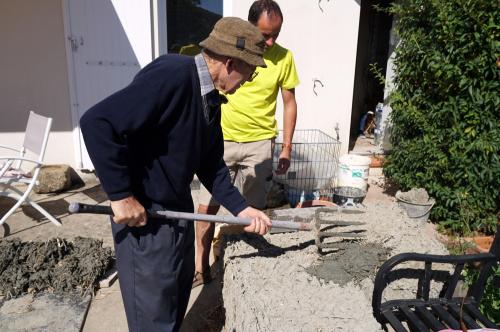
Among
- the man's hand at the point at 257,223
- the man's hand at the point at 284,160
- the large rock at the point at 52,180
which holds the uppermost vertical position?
the man's hand at the point at 284,160

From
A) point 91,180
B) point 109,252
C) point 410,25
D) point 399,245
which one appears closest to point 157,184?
point 399,245

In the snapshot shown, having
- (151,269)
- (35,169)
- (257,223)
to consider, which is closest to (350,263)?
(257,223)

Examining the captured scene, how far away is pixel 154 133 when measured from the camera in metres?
1.70

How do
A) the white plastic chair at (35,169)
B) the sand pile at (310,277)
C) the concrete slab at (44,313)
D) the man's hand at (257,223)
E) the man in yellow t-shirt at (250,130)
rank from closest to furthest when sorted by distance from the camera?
the sand pile at (310,277)
the man's hand at (257,223)
the concrete slab at (44,313)
the man in yellow t-shirt at (250,130)
the white plastic chair at (35,169)

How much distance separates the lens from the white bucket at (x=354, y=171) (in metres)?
4.65

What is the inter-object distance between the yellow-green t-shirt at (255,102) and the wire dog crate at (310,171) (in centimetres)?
143

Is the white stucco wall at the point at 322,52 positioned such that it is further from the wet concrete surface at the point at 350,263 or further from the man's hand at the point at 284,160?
the wet concrete surface at the point at 350,263

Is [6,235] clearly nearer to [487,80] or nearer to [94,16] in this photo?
[94,16]

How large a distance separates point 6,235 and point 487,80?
15.5 ft

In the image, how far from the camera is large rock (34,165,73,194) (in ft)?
16.3

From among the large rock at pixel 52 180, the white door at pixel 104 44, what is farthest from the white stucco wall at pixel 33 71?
the large rock at pixel 52 180

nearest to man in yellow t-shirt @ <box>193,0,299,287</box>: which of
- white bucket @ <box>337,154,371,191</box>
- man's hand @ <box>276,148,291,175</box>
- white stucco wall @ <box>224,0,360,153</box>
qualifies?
man's hand @ <box>276,148,291,175</box>

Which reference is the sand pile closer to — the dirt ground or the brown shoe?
the dirt ground

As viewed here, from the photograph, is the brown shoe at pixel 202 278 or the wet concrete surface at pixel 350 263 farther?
the brown shoe at pixel 202 278
